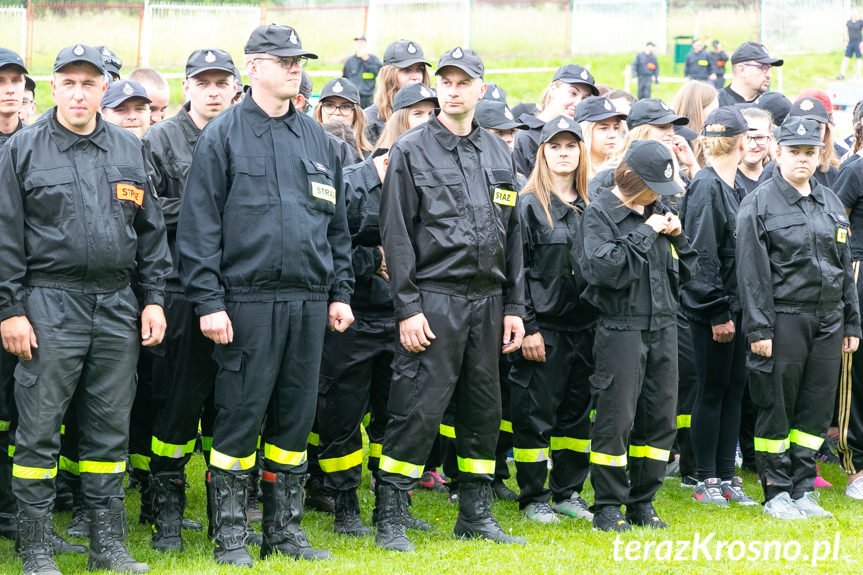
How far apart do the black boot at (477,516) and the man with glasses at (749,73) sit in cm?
598

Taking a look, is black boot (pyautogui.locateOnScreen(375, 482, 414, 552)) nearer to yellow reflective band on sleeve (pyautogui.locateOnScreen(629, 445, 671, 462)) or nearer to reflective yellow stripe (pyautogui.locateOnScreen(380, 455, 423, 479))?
reflective yellow stripe (pyautogui.locateOnScreen(380, 455, 423, 479))

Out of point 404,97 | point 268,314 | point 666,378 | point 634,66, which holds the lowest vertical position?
point 666,378

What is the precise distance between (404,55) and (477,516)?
4.42m

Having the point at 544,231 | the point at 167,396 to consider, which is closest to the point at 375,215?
the point at 544,231

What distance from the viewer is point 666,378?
22.7 ft

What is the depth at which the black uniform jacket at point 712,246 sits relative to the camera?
26.2ft

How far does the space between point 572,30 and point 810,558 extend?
92.8 feet

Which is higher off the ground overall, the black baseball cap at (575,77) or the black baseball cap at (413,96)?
the black baseball cap at (575,77)

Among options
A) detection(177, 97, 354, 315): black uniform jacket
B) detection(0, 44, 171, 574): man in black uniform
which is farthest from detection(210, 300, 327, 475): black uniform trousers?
detection(0, 44, 171, 574): man in black uniform

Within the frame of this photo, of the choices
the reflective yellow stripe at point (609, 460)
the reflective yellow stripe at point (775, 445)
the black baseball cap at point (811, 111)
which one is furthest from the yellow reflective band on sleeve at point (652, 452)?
the black baseball cap at point (811, 111)

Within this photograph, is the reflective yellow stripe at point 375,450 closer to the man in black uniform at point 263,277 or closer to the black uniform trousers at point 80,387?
the man in black uniform at point 263,277

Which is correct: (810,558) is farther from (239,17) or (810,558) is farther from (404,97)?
(239,17)

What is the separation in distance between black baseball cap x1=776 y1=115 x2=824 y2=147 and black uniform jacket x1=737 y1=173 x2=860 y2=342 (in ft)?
0.93

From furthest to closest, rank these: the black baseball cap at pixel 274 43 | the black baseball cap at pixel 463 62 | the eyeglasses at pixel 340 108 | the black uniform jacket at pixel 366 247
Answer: the eyeglasses at pixel 340 108 < the black uniform jacket at pixel 366 247 < the black baseball cap at pixel 463 62 < the black baseball cap at pixel 274 43
